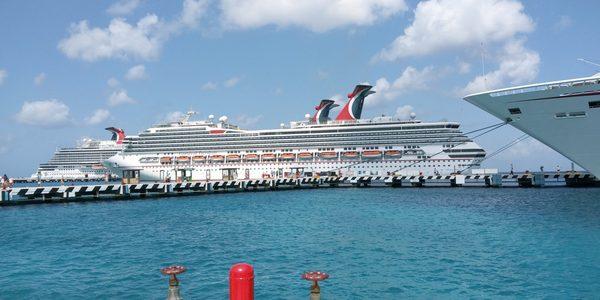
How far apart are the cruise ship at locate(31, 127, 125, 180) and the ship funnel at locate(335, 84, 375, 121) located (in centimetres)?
6691

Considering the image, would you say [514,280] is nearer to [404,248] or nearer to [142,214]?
[404,248]

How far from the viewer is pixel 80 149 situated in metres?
133

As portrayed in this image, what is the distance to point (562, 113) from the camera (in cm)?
2928

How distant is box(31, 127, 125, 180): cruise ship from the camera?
130 metres

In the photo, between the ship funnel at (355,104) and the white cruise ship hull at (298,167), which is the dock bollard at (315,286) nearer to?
the white cruise ship hull at (298,167)

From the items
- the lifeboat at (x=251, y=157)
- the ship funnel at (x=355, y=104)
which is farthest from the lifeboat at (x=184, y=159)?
the ship funnel at (x=355, y=104)

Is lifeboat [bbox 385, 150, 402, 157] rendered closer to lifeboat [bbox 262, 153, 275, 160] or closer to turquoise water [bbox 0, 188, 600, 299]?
lifeboat [bbox 262, 153, 275, 160]

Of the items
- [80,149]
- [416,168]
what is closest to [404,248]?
[416,168]

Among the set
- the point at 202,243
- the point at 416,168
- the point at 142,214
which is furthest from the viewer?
the point at 416,168

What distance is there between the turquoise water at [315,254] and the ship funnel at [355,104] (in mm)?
68320

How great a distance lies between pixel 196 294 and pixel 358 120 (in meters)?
84.6

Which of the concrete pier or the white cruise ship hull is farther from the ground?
the white cruise ship hull

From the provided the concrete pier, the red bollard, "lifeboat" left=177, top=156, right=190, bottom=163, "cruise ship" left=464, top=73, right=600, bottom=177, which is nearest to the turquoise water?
"cruise ship" left=464, top=73, right=600, bottom=177

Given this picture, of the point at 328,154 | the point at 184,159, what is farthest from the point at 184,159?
the point at 328,154
